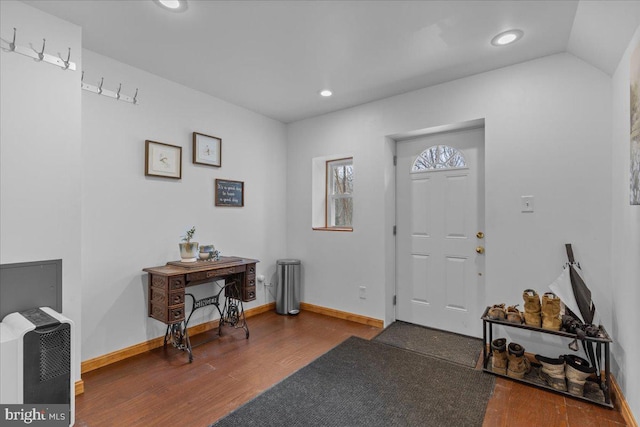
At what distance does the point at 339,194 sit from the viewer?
4.13 metres

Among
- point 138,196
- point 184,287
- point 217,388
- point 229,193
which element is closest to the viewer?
point 217,388

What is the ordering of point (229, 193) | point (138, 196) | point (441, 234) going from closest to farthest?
point (138, 196)
point (441, 234)
point (229, 193)

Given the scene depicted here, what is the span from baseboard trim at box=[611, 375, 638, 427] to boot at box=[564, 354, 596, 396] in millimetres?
163

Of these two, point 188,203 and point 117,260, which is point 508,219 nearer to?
point 188,203

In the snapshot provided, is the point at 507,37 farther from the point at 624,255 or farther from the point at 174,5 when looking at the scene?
the point at 174,5

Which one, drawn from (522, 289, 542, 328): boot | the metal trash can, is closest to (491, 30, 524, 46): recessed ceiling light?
(522, 289, 542, 328): boot

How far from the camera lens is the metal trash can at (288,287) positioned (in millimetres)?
3887

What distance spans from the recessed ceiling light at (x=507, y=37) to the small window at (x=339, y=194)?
1973 millimetres

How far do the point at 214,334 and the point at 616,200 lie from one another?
3.61 m

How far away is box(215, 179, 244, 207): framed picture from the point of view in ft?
11.3

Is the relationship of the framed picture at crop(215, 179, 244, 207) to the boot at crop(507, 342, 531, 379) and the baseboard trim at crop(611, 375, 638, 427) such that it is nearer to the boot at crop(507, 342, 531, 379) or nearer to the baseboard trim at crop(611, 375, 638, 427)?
the boot at crop(507, 342, 531, 379)

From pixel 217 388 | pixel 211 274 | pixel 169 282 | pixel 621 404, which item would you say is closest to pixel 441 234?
pixel 621 404

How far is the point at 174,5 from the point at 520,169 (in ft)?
9.32

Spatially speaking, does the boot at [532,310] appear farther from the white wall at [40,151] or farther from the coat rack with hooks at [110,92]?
the coat rack with hooks at [110,92]
